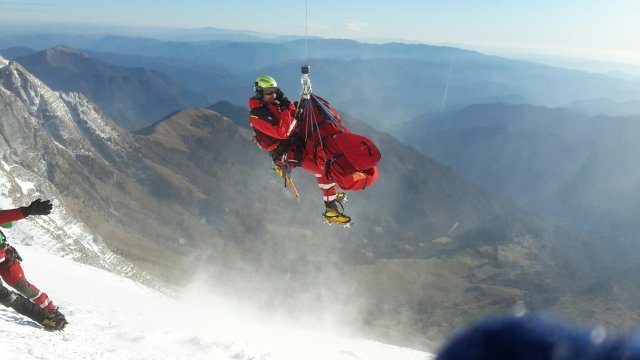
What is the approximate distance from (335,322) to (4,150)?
76510 millimetres

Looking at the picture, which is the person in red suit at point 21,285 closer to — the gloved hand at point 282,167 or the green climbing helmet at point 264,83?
the gloved hand at point 282,167

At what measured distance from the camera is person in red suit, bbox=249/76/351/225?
1096 centimetres

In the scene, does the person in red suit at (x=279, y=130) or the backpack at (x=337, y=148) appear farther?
the person in red suit at (x=279, y=130)

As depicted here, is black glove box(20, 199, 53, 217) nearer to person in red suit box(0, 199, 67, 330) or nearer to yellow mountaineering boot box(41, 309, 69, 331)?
person in red suit box(0, 199, 67, 330)

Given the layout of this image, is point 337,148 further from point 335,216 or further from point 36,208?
point 36,208

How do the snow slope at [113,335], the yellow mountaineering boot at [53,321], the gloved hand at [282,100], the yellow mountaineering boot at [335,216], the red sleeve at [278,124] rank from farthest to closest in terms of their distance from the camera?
the yellow mountaineering boot at [335,216] → the gloved hand at [282,100] → the red sleeve at [278,124] → the yellow mountaineering boot at [53,321] → the snow slope at [113,335]

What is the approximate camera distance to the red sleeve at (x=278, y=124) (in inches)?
429

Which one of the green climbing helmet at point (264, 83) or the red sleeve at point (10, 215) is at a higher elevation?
the green climbing helmet at point (264, 83)

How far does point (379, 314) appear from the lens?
328 feet

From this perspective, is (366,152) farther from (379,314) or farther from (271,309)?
(379,314)

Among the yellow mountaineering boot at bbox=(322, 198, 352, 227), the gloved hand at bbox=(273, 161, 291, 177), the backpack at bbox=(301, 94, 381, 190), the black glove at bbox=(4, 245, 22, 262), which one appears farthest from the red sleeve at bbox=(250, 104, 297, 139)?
the black glove at bbox=(4, 245, 22, 262)

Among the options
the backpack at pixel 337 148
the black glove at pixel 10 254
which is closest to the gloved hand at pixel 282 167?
the backpack at pixel 337 148

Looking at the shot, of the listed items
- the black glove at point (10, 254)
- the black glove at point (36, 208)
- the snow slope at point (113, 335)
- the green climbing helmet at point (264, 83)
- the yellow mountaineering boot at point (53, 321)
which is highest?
the green climbing helmet at point (264, 83)

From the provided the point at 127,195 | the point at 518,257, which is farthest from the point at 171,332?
the point at 518,257
